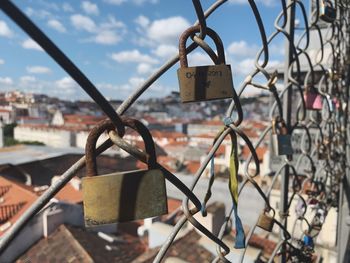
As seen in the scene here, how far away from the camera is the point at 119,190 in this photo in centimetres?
31

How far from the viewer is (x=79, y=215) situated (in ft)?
19.6

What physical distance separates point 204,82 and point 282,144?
0.47m

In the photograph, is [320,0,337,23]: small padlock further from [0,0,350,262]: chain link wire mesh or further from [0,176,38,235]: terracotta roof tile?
[0,176,38,235]: terracotta roof tile

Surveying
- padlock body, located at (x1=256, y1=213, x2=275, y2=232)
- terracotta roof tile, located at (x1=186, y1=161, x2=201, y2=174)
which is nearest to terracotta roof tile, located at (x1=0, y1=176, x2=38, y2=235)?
padlock body, located at (x1=256, y1=213, x2=275, y2=232)

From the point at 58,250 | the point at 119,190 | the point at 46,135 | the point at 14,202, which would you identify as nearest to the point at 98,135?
the point at 119,190

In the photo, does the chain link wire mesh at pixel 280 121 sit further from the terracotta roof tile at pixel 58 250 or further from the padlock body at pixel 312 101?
the terracotta roof tile at pixel 58 250

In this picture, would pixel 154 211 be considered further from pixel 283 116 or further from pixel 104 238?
pixel 104 238

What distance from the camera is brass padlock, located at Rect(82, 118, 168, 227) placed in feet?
0.99

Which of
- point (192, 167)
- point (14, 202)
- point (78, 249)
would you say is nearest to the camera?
point (78, 249)

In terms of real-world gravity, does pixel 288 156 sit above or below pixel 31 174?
above

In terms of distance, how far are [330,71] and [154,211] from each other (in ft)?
4.09

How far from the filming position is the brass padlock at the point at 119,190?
301 millimetres

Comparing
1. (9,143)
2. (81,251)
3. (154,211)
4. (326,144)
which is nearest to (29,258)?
(81,251)

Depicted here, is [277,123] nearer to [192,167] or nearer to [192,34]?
[192,34]
